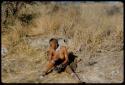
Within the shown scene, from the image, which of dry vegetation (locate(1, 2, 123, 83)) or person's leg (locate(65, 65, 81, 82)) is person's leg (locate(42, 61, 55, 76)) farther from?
person's leg (locate(65, 65, 81, 82))

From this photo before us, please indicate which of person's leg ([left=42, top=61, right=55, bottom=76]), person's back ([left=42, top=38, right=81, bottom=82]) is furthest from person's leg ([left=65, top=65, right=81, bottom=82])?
person's leg ([left=42, top=61, right=55, bottom=76])

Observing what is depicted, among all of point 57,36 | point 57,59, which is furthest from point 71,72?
point 57,36

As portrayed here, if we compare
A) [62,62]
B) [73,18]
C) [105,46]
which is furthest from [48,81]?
[73,18]

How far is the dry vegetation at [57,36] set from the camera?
277 inches

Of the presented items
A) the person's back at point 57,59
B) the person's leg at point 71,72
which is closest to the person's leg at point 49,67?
the person's back at point 57,59

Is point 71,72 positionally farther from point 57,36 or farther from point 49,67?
point 57,36

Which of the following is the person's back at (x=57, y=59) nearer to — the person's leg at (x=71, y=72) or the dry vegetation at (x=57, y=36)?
the person's leg at (x=71, y=72)

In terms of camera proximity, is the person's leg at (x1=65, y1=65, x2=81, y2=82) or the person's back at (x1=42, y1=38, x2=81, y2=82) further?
the person's back at (x1=42, y1=38, x2=81, y2=82)

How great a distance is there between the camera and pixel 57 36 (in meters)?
8.65

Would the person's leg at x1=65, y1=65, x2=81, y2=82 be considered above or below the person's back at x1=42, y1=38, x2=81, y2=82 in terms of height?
below

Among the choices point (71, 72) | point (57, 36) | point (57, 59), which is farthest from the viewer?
point (57, 36)

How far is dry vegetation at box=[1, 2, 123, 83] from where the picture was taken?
704 centimetres

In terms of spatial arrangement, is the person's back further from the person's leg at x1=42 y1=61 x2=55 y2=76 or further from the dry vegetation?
the dry vegetation

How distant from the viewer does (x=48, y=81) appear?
267 inches
